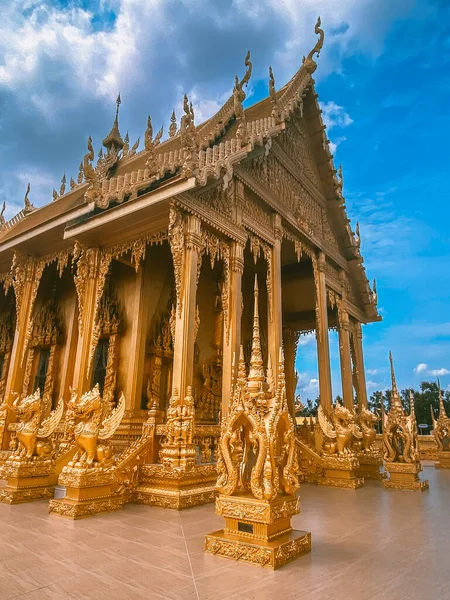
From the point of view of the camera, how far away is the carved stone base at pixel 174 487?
15.7ft

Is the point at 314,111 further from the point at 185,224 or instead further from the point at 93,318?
the point at 93,318

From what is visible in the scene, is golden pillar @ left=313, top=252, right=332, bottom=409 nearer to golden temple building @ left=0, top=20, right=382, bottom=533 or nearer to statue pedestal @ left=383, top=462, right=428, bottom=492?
golden temple building @ left=0, top=20, right=382, bottom=533

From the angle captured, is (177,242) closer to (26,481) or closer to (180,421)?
(180,421)

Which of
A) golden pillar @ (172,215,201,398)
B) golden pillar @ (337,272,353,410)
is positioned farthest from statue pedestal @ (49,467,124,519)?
golden pillar @ (337,272,353,410)

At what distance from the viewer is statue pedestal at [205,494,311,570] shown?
2623 millimetres

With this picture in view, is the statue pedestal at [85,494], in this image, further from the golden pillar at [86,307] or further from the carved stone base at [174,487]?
the golden pillar at [86,307]

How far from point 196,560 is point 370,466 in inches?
242

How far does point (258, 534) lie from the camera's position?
271 cm

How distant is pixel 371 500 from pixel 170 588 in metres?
4.04

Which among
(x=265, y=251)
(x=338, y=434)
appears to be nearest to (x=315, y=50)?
(x=265, y=251)

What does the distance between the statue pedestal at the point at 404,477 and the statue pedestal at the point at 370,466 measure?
3.65ft

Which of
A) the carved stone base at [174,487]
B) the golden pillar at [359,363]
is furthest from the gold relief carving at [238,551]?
the golden pillar at [359,363]

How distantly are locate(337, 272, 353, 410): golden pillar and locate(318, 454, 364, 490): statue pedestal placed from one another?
14.3ft

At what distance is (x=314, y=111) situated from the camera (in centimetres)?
1067
